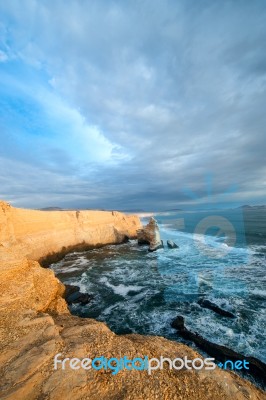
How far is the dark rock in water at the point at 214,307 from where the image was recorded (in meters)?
10.3

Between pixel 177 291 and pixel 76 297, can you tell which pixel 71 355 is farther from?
pixel 177 291

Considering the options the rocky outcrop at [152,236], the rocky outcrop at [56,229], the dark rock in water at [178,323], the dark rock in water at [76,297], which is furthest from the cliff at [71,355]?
the rocky outcrop at [152,236]

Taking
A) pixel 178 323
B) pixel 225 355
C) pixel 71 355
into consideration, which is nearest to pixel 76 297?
pixel 178 323

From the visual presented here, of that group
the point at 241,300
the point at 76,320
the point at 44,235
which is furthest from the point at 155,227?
the point at 76,320

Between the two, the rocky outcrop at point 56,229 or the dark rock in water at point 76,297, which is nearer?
the dark rock in water at point 76,297

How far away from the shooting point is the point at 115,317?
34.6ft

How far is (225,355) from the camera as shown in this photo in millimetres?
7117

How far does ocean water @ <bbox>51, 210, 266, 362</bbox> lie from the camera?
917 cm

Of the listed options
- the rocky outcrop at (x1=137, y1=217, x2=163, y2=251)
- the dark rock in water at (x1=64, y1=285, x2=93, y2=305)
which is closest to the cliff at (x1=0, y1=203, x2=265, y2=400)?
the dark rock in water at (x1=64, y1=285, x2=93, y2=305)

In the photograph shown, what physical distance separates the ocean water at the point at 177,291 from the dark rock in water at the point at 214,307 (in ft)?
1.01

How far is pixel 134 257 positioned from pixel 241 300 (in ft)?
46.8

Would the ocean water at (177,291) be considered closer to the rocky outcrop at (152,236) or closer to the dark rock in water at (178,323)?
the dark rock in water at (178,323)

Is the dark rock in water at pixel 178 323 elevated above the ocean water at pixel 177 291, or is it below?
above

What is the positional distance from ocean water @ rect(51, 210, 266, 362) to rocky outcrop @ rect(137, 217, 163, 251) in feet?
15.1
